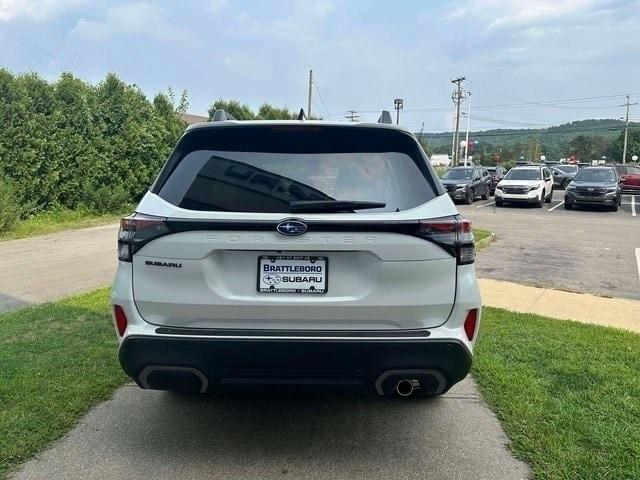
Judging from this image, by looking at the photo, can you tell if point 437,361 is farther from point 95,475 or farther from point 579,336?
point 579,336

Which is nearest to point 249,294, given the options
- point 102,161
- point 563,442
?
point 563,442

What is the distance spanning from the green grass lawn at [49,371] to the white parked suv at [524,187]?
2049 centimetres

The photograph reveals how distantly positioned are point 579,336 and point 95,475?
14.6 ft

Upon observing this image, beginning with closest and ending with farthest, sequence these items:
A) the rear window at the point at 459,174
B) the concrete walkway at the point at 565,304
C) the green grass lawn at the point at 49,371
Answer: the green grass lawn at the point at 49,371 < the concrete walkway at the point at 565,304 < the rear window at the point at 459,174

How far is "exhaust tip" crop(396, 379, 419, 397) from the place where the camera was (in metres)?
3.01

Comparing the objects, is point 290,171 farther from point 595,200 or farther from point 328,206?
point 595,200

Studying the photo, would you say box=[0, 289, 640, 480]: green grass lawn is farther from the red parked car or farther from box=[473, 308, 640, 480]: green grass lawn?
the red parked car

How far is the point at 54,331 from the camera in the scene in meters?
5.58

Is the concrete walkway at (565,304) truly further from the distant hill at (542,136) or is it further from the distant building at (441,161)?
the distant hill at (542,136)

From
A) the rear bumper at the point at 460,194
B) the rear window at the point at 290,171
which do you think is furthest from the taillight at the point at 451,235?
the rear bumper at the point at 460,194

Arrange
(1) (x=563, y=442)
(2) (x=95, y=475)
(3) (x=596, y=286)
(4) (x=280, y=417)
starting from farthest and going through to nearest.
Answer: (3) (x=596, y=286)
(4) (x=280, y=417)
(1) (x=563, y=442)
(2) (x=95, y=475)

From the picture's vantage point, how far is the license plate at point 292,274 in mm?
2879

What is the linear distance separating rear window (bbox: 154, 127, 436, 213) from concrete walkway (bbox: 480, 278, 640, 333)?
13.8 feet

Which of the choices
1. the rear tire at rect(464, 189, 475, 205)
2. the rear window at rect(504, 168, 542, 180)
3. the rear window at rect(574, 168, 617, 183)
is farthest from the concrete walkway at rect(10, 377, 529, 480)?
the rear window at rect(504, 168, 542, 180)
